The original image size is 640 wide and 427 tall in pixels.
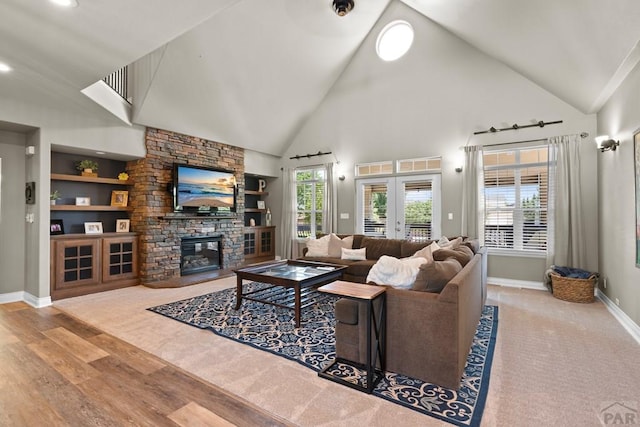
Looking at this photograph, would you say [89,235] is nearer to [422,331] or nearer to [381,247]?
[381,247]

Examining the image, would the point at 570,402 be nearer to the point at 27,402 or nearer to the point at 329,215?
the point at 27,402

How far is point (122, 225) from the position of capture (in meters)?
5.57

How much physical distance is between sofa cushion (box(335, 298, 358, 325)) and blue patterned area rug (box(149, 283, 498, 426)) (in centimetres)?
40

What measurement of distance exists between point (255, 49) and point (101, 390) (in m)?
5.28

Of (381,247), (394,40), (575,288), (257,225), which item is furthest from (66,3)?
(575,288)

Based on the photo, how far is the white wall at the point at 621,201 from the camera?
3287 mm

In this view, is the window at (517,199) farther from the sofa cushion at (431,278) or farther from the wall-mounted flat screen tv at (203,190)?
the wall-mounted flat screen tv at (203,190)

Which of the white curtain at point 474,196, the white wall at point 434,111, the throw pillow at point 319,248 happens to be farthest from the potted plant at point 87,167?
the white curtain at point 474,196

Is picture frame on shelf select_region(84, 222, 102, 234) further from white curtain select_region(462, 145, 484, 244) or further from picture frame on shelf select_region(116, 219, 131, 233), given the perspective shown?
white curtain select_region(462, 145, 484, 244)

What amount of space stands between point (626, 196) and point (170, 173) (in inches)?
271

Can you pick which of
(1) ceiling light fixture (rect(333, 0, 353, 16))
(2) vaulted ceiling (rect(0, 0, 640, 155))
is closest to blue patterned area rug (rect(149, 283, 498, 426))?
(2) vaulted ceiling (rect(0, 0, 640, 155))

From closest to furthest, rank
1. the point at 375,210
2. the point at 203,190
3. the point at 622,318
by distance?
the point at 622,318, the point at 203,190, the point at 375,210

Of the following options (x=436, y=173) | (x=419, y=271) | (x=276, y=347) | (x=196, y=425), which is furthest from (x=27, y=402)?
(x=436, y=173)

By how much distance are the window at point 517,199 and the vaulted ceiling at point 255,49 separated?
1088 millimetres
